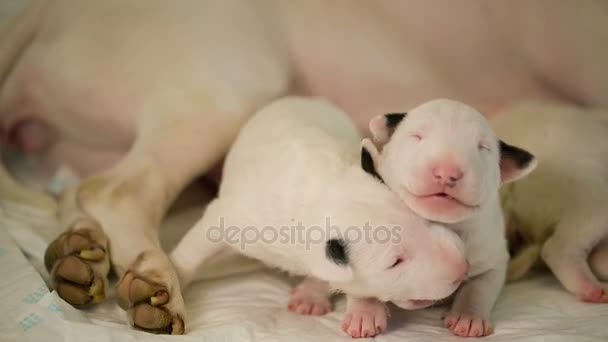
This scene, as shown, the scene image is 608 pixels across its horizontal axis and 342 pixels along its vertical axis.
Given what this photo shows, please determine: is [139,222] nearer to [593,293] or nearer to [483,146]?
[483,146]

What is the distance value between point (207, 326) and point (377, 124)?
1.43 ft

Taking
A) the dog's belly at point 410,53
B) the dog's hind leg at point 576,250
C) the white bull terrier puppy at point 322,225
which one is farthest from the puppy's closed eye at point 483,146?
the dog's belly at point 410,53

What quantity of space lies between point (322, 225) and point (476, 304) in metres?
0.32

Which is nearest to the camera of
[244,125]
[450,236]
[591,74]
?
[450,236]

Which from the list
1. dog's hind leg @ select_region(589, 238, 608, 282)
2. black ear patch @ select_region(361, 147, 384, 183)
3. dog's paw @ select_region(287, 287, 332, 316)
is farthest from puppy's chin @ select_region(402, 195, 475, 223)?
dog's hind leg @ select_region(589, 238, 608, 282)

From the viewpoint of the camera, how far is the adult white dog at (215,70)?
147cm

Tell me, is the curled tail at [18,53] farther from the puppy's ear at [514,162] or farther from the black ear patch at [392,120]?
the puppy's ear at [514,162]

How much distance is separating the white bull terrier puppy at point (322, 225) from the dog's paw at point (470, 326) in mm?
105

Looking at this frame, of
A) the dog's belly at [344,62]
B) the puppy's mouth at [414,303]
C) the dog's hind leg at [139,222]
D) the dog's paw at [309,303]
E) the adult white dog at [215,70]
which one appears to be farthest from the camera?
the dog's belly at [344,62]

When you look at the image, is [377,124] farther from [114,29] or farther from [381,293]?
[114,29]

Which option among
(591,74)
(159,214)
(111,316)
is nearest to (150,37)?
(159,214)

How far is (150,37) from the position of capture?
1.54m

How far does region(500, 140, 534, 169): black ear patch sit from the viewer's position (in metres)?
1.10

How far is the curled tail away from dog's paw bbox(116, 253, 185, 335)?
53 centimetres
